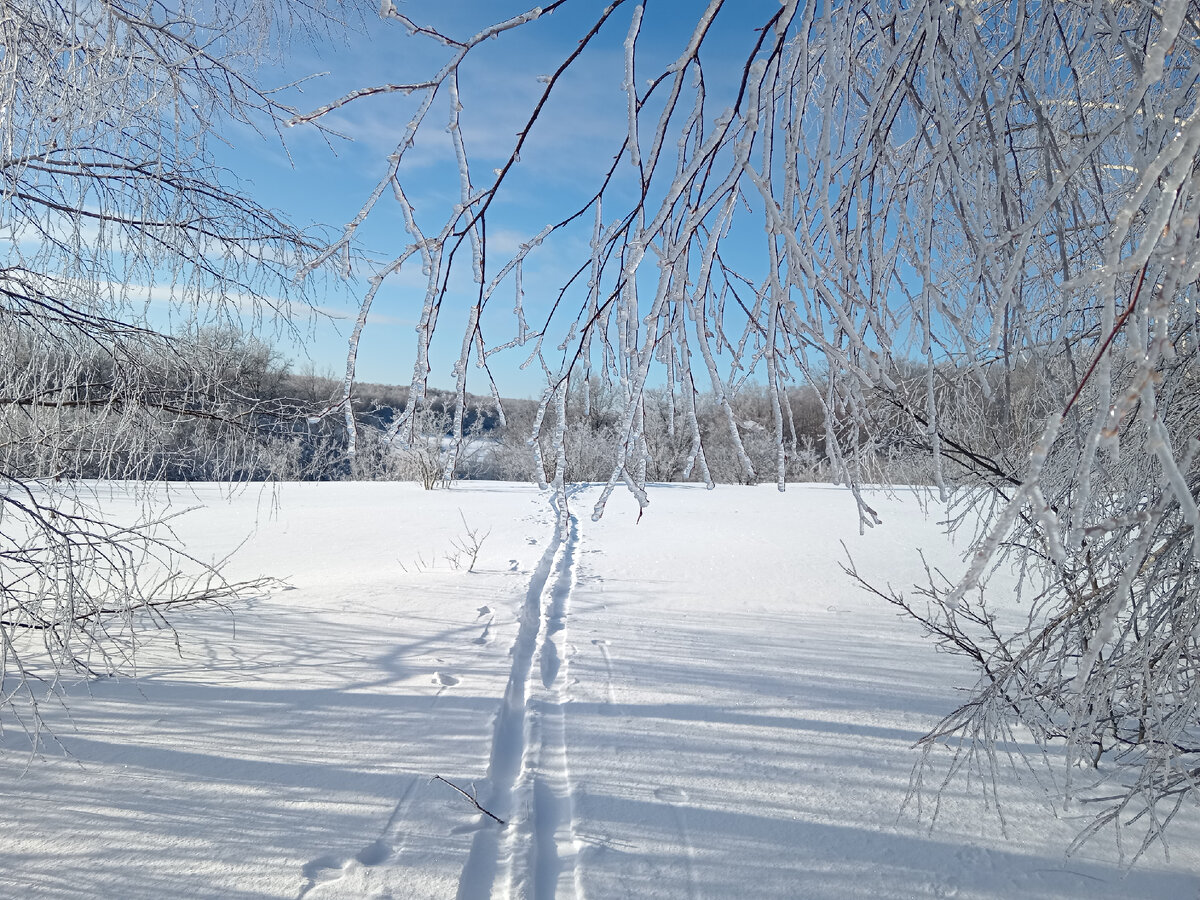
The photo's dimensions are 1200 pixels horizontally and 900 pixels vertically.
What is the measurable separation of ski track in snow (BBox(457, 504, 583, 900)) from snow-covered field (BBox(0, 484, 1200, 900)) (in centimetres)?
1

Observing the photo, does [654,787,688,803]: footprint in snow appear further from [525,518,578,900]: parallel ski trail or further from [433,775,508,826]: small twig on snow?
[433,775,508,826]: small twig on snow

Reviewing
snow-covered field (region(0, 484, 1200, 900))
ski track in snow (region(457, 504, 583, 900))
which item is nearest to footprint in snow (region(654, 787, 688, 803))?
snow-covered field (region(0, 484, 1200, 900))

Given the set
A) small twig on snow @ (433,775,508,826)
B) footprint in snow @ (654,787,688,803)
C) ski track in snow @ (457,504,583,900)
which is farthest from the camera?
footprint in snow @ (654,787,688,803)

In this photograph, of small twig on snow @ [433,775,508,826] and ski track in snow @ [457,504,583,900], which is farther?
small twig on snow @ [433,775,508,826]

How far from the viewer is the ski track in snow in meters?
2.20

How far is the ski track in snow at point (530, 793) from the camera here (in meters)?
2.20

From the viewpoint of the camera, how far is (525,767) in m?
2.92

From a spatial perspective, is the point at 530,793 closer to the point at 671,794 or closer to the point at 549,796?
the point at 549,796

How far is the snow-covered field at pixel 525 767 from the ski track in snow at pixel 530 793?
11mm

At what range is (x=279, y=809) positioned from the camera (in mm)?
2527

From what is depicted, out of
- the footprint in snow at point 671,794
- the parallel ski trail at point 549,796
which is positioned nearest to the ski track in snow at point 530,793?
the parallel ski trail at point 549,796

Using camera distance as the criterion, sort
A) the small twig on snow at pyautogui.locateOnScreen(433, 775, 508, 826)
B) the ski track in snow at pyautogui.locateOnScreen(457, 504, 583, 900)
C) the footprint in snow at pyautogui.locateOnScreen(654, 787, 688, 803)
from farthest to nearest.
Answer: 1. the footprint in snow at pyautogui.locateOnScreen(654, 787, 688, 803)
2. the small twig on snow at pyautogui.locateOnScreen(433, 775, 508, 826)
3. the ski track in snow at pyautogui.locateOnScreen(457, 504, 583, 900)

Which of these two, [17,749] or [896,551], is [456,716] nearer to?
[17,749]

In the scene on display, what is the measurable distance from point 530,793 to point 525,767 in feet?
0.66
